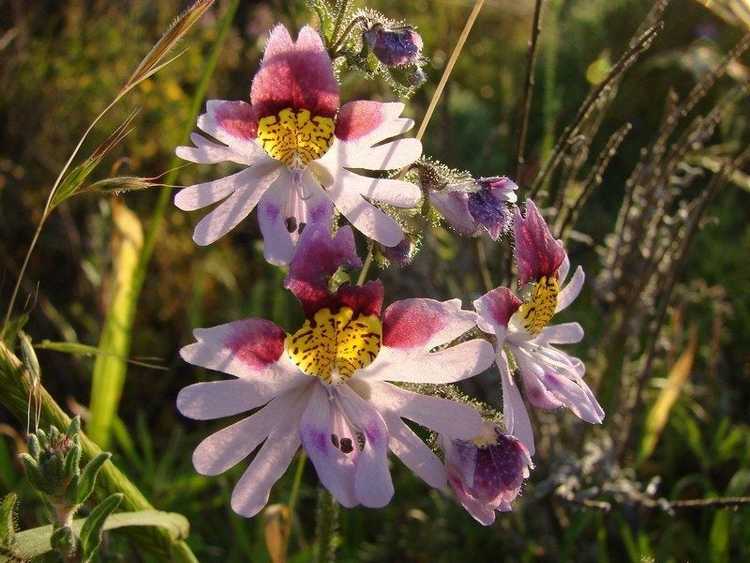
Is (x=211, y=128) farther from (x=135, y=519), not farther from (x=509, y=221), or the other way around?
(x=135, y=519)

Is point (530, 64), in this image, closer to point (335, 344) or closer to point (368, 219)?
point (368, 219)

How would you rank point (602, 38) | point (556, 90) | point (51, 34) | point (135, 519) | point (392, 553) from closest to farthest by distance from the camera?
point (135, 519)
point (392, 553)
point (51, 34)
point (556, 90)
point (602, 38)

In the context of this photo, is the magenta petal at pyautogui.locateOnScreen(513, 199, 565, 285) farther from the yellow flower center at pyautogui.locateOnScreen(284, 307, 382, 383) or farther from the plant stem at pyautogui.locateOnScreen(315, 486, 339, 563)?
the plant stem at pyautogui.locateOnScreen(315, 486, 339, 563)

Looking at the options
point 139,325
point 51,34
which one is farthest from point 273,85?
point 51,34

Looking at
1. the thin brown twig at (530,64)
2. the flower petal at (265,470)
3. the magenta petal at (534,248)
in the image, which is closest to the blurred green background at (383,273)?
the thin brown twig at (530,64)

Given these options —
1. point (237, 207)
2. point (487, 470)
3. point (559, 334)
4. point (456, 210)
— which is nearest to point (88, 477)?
point (237, 207)

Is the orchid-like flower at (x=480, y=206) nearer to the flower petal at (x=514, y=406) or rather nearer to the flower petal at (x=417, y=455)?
the flower petal at (x=514, y=406)

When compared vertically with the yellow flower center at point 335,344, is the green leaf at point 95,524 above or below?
below
